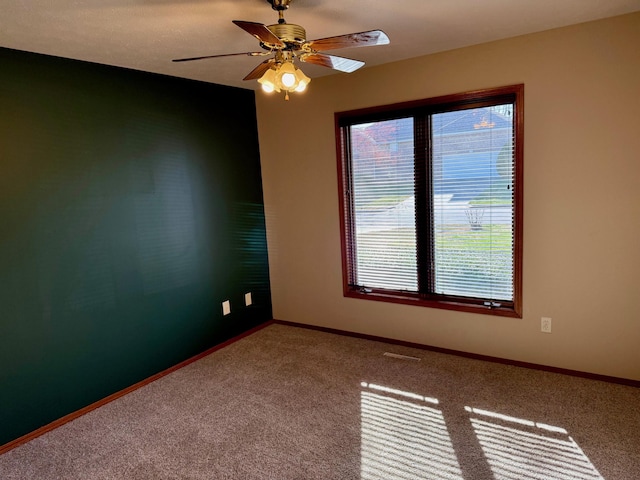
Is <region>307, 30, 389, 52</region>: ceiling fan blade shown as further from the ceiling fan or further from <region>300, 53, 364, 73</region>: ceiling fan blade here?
<region>300, 53, 364, 73</region>: ceiling fan blade

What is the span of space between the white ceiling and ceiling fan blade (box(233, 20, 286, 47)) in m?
0.39

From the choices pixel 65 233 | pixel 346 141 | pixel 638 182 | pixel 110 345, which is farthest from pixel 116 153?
pixel 638 182

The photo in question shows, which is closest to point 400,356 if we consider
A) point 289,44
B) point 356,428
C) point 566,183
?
point 356,428

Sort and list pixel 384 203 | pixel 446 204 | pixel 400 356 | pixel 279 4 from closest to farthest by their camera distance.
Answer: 1. pixel 279 4
2. pixel 446 204
3. pixel 400 356
4. pixel 384 203

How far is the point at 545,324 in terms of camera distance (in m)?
2.96

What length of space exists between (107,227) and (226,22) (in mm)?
1646

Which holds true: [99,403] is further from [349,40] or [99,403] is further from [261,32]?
[349,40]

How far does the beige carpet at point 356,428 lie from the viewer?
2.11 m

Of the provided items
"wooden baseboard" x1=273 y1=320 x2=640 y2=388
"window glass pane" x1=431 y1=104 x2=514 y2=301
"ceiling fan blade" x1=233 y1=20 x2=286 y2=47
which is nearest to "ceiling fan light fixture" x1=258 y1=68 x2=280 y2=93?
"ceiling fan blade" x1=233 y1=20 x2=286 y2=47

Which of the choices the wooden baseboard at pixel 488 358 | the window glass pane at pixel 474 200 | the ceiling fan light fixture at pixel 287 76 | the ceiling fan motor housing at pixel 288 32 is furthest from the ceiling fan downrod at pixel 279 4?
the wooden baseboard at pixel 488 358

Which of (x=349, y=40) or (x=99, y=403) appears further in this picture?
(x=99, y=403)

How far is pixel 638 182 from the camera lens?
2557 millimetres

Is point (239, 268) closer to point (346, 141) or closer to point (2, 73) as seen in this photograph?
point (346, 141)

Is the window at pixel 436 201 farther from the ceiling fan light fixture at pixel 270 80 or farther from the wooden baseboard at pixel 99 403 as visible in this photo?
the ceiling fan light fixture at pixel 270 80
